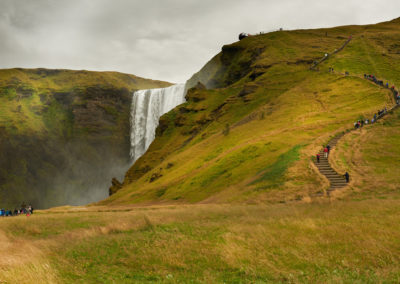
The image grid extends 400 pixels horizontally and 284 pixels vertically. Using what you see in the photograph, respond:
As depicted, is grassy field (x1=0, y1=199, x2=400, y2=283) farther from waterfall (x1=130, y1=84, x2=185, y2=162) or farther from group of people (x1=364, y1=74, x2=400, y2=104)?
waterfall (x1=130, y1=84, x2=185, y2=162)

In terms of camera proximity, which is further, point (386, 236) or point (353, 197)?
point (353, 197)

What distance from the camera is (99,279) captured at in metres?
8.11

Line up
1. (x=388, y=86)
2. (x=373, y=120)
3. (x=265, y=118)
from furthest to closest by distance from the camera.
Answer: (x=388, y=86)
(x=265, y=118)
(x=373, y=120)

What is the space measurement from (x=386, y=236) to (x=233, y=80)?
74704 millimetres

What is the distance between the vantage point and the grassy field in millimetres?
7491

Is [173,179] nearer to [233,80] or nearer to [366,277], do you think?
[366,277]

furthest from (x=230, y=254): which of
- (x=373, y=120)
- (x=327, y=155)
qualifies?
(x=373, y=120)

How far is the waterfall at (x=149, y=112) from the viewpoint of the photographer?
99.8 meters

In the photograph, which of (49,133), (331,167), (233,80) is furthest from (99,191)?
(331,167)

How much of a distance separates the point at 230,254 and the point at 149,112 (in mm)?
99691

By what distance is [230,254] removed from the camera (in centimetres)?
888

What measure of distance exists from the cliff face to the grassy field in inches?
3613

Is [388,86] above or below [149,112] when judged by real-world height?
above

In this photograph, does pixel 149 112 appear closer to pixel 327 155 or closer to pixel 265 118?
pixel 265 118
